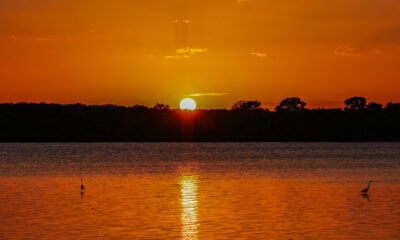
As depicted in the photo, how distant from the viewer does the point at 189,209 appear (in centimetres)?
3297

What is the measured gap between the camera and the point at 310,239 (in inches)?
958

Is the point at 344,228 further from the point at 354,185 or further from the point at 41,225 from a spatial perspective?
the point at 354,185

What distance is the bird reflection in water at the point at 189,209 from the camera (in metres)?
26.0

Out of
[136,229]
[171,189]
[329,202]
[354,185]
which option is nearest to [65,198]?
[171,189]

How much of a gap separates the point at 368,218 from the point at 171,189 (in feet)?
60.4

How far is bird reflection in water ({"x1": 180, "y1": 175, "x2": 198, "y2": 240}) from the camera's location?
26.0m

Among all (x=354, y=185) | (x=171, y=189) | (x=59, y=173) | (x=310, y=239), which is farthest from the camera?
(x=59, y=173)

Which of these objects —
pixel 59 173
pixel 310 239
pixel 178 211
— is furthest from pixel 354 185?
pixel 59 173

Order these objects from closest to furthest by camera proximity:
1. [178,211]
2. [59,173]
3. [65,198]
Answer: [178,211] → [65,198] → [59,173]

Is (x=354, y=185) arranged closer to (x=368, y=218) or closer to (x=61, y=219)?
(x=368, y=218)

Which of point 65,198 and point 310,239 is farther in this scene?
point 65,198

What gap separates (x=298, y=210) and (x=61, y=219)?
12038 mm

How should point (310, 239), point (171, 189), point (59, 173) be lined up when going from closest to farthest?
point (310, 239) < point (171, 189) < point (59, 173)

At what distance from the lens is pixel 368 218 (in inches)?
1165
